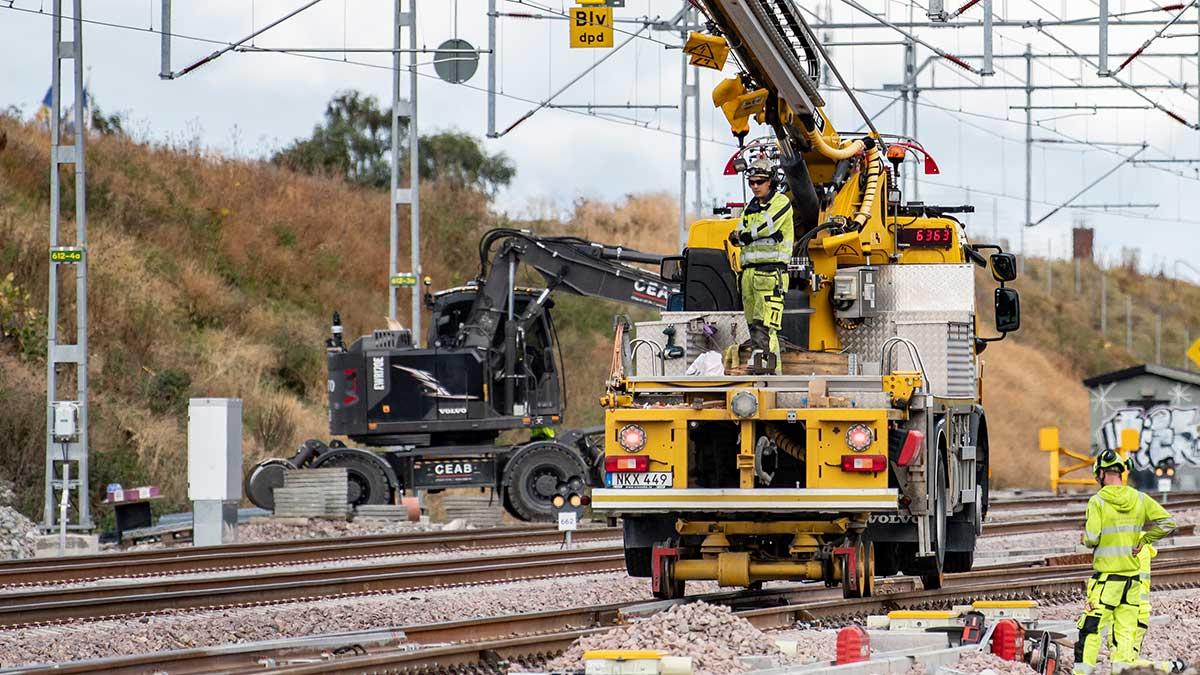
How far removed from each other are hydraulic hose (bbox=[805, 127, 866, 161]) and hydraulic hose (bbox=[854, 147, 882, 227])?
14cm

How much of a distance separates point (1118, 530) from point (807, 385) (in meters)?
2.94

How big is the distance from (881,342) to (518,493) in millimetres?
13650

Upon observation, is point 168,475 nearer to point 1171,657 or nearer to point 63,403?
point 63,403

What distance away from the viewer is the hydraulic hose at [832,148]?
15633mm

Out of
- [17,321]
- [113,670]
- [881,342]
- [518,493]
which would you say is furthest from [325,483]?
[113,670]

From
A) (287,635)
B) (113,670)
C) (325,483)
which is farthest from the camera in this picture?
(325,483)

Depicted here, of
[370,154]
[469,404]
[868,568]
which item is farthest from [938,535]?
[370,154]

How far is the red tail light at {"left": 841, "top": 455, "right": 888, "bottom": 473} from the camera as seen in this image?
1356cm

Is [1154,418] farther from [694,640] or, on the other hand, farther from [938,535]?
[694,640]

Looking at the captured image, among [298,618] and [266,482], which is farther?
[266,482]

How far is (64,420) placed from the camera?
2420cm

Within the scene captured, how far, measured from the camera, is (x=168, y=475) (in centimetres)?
3209

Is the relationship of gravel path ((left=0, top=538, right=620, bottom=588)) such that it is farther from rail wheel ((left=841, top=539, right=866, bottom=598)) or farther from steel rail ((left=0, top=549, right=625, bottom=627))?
rail wheel ((left=841, top=539, right=866, bottom=598))

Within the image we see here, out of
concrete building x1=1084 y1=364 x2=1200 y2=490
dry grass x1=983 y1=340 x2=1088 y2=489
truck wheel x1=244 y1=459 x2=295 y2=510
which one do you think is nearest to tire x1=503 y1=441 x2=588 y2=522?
truck wheel x1=244 y1=459 x2=295 y2=510
